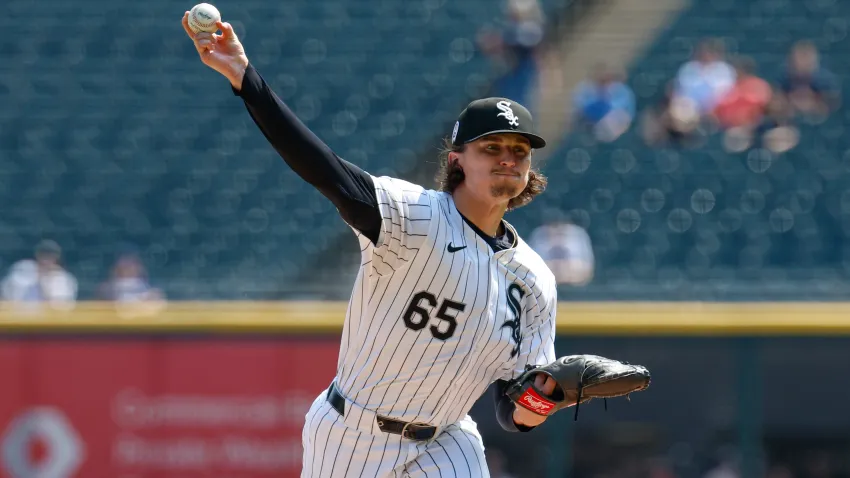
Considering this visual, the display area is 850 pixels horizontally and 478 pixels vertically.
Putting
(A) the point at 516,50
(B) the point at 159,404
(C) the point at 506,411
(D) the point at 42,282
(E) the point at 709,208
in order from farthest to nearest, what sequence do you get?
(A) the point at 516,50, (E) the point at 709,208, (D) the point at 42,282, (B) the point at 159,404, (C) the point at 506,411

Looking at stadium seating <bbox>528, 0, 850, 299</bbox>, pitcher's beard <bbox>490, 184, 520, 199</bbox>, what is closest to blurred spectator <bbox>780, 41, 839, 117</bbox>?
stadium seating <bbox>528, 0, 850, 299</bbox>

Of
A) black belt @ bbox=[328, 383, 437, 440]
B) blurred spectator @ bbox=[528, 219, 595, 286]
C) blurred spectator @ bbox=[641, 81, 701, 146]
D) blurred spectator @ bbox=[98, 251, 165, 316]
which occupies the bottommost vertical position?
black belt @ bbox=[328, 383, 437, 440]

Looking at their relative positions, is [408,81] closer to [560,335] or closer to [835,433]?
[560,335]

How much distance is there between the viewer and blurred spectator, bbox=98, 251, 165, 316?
8.72 metres

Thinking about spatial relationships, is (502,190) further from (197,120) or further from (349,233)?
(197,120)

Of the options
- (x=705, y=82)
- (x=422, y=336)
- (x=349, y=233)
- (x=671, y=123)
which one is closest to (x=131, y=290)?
(x=349, y=233)

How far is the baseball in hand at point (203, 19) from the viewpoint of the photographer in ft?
10.9

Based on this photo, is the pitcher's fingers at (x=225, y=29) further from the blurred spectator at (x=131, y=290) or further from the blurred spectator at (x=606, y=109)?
the blurred spectator at (x=606, y=109)

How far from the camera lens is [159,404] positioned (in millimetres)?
8500

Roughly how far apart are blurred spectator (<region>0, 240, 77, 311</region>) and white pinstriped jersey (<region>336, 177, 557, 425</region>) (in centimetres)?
559

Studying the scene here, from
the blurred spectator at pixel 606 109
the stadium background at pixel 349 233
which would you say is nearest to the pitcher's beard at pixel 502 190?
the stadium background at pixel 349 233

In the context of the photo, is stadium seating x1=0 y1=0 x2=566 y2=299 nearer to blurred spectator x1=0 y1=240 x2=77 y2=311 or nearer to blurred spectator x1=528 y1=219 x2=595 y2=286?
blurred spectator x1=0 y1=240 x2=77 y2=311

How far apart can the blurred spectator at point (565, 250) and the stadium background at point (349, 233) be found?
20cm

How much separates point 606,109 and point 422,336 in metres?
6.94
